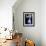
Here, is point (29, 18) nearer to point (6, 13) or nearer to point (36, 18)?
point (36, 18)

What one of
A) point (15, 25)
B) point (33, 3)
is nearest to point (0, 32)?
point (15, 25)

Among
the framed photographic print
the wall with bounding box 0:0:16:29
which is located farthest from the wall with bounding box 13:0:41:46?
the wall with bounding box 0:0:16:29

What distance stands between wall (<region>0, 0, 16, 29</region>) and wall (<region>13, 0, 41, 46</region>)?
1.05 m

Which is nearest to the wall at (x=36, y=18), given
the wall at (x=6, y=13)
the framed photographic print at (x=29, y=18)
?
the framed photographic print at (x=29, y=18)

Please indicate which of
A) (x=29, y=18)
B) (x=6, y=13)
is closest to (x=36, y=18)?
(x=29, y=18)

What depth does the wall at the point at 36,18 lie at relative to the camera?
568 centimetres

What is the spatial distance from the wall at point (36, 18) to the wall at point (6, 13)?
105cm

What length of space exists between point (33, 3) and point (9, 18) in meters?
1.63

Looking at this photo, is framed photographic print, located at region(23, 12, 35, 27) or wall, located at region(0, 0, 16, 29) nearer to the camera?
wall, located at region(0, 0, 16, 29)

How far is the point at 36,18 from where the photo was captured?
5691mm

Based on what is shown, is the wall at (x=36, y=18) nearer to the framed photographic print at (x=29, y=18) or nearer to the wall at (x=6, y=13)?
the framed photographic print at (x=29, y=18)

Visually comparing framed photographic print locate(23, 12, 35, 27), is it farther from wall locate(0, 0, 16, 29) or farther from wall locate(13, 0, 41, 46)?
wall locate(0, 0, 16, 29)

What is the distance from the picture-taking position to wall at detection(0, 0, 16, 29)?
4605mm

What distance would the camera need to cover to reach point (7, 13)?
464 cm
